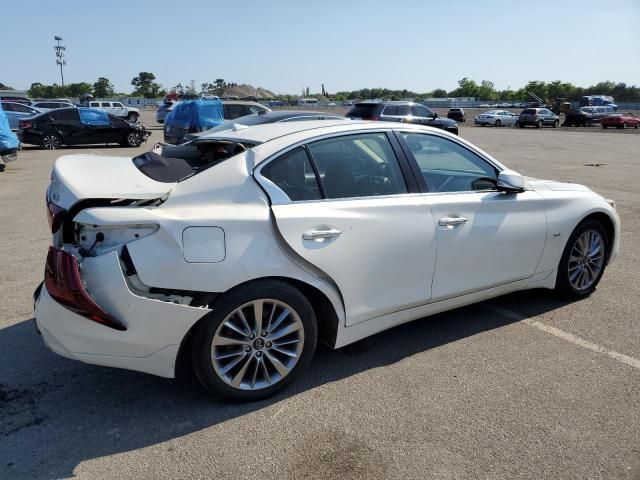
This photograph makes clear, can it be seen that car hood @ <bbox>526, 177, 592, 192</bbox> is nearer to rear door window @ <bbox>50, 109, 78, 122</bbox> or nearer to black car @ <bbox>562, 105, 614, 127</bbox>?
rear door window @ <bbox>50, 109, 78, 122</bbox>

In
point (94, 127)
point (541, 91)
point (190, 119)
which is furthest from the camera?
point (541, 91)

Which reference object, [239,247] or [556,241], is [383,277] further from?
[556,241]

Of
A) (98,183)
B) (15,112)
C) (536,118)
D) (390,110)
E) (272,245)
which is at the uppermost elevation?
(98,183)

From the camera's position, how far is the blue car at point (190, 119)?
14844 millimetres

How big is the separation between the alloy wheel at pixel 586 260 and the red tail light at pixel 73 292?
3.67m

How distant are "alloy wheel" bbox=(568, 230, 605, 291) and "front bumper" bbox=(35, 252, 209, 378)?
3278 millimetres

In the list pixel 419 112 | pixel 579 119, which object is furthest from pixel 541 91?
pixel 419 112

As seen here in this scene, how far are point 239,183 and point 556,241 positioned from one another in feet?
8.82

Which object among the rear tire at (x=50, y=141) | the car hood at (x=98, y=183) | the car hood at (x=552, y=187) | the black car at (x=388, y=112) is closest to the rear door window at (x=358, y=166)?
the car hood at (x=98, y=183)

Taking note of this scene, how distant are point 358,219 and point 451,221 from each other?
76cm

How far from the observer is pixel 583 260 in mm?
4664

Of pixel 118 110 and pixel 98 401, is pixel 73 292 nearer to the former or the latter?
pixel 98 401

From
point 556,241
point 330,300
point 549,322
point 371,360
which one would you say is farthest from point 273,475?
point 556,241

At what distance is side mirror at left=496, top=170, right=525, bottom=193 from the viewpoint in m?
3.97
